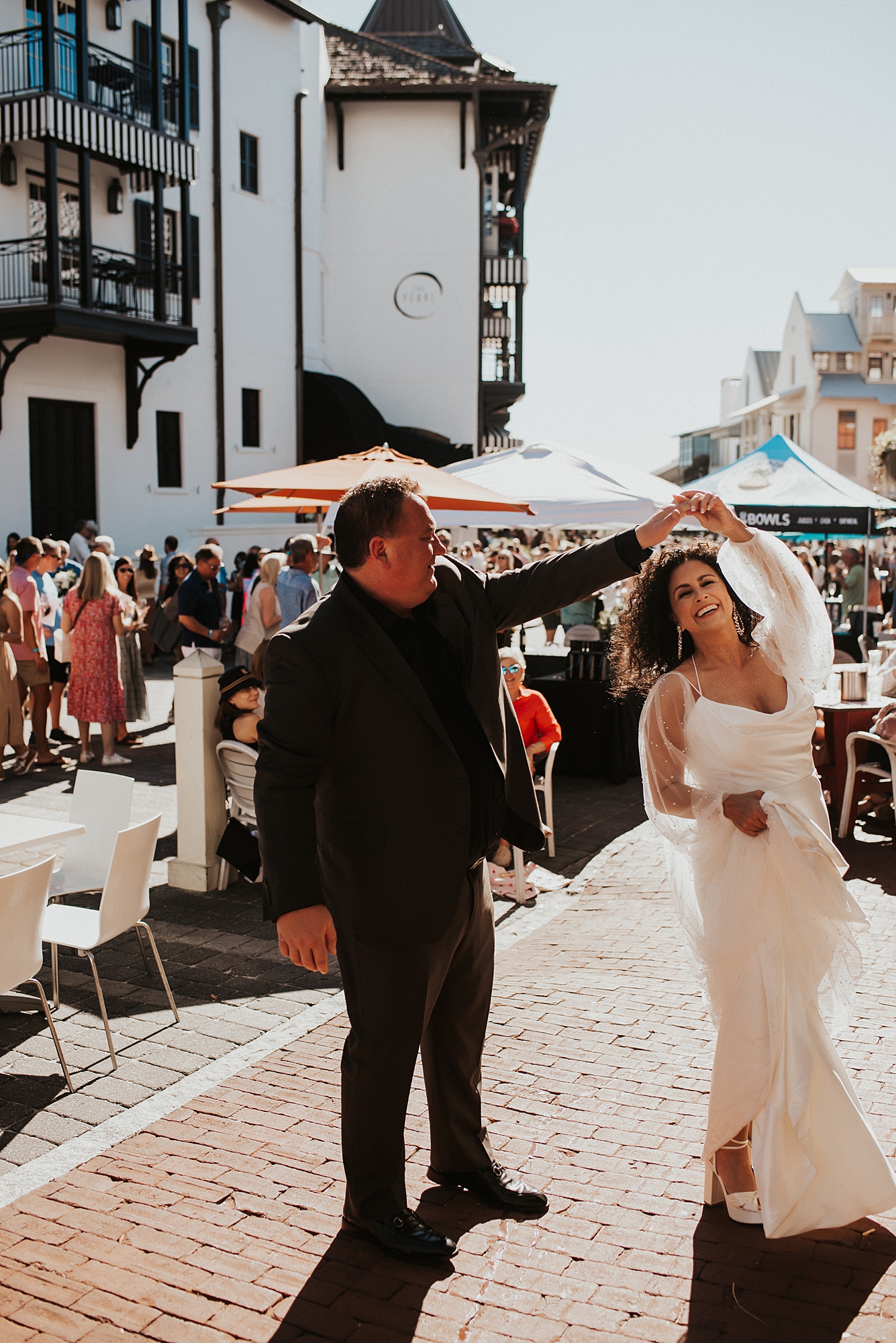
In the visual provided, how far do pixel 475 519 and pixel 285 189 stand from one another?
65.2 ft

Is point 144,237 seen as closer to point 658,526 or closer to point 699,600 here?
point 699,600

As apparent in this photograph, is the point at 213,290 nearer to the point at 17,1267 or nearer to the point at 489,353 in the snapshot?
the point at 489,353

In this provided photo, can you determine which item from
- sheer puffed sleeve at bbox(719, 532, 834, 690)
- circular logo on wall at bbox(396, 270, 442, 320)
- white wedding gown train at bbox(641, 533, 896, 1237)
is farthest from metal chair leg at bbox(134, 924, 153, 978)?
circular logo on wall at bbox(396, 270, 442, 320)

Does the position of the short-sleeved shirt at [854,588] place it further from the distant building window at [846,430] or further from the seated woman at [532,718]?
the distant building window at [846,430]

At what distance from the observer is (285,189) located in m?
27.3

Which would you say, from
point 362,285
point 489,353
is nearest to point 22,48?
point 362,285

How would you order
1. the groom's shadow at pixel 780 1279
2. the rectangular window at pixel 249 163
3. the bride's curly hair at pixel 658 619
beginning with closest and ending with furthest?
the groom's shadow at pixel 780 1279 < the bride's curly hair at pixel 658 619 < the rectangular window at pixel 249 163

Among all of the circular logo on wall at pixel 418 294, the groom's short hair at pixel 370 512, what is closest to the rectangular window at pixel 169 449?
the circular logo on wall at pixel 418 294

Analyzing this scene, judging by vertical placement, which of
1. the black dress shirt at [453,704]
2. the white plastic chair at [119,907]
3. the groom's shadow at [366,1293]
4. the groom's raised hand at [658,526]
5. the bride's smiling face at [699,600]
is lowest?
the groom's shadow at [366,1293]

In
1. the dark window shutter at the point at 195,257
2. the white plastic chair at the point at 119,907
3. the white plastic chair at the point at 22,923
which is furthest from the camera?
the dark window shutter at the point at 195,257

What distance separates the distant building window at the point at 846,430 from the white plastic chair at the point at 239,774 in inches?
2326

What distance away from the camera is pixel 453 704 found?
3.15 metres

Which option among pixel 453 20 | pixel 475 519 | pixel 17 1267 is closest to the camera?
pixel 17 1267

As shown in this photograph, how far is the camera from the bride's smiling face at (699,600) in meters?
3.39
